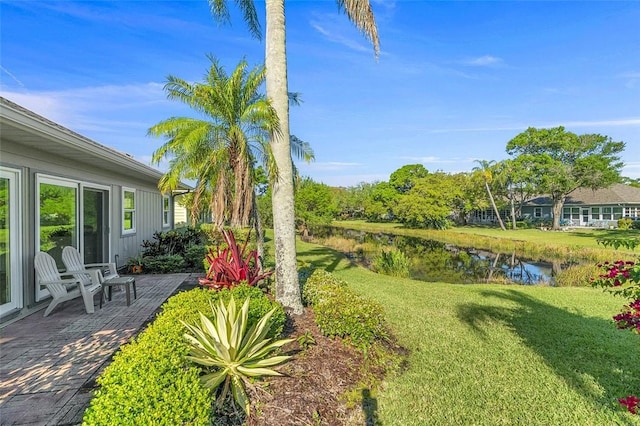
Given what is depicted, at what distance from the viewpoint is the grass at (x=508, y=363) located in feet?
11.3

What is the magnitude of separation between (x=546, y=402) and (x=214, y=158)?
7729 millimetres

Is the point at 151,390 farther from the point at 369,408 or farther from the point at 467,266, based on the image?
the point at 467,266

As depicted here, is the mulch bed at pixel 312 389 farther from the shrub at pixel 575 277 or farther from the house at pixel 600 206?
the house at pixel 600 206

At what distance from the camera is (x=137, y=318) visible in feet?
17.8

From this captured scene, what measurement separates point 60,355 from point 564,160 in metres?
43.4

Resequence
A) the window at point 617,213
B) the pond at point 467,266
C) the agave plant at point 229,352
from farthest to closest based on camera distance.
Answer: the window at point 617,213 < the pond at point 467,266 < the agave plant at point 229,352

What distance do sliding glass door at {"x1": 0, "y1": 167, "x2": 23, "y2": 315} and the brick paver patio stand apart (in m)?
0.42

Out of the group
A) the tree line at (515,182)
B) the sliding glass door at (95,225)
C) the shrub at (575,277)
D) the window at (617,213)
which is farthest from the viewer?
the window at (617,213)

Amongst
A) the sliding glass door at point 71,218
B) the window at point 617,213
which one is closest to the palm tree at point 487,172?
the window at point 617,213

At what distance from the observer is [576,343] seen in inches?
212

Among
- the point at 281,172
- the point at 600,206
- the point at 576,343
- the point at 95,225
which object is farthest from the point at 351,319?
the point at 600,206

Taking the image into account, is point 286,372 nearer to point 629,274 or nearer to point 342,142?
point 629,274

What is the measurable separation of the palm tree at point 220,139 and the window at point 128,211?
4.39ft

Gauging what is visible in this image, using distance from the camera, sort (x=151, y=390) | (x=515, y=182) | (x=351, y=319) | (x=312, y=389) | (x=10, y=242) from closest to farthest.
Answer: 1. (x=151, y=390)
2. (x=312, y=389)
3. (x=351, y=319)
4. (x=10, y=242)
5. (x=515, y=182)
